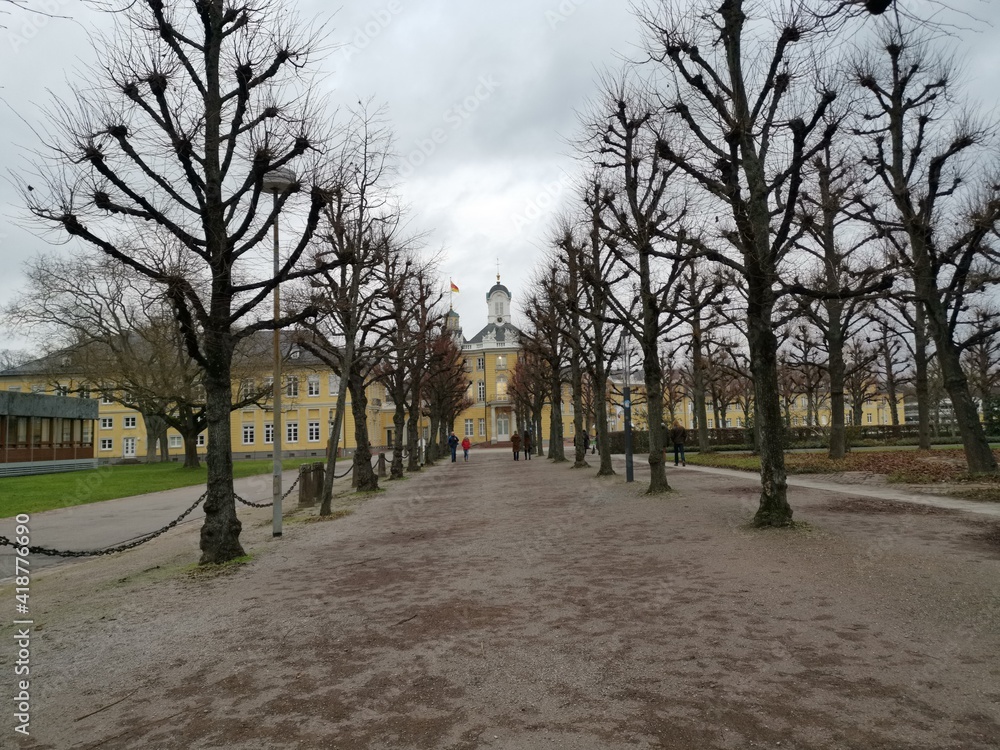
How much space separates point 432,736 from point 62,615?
17.4 ft

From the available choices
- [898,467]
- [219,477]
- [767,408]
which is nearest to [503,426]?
[898,467]

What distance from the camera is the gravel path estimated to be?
3.63 m

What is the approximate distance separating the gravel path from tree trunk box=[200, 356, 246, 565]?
0.55 meters

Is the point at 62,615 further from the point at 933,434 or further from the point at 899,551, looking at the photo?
the point at 933,434

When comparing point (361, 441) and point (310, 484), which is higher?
point (361, 441)

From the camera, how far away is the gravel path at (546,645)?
363 cm

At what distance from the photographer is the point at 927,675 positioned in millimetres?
4109

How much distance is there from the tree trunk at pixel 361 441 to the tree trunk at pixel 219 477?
10.1 m

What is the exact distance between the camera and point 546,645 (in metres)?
4.98

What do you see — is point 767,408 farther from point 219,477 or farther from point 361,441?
point 361,441

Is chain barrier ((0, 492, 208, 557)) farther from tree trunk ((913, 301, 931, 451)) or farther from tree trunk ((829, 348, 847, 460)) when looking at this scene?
tree trunk ((913, 301, 931, 451))

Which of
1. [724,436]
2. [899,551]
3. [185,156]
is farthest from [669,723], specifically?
[724,436]

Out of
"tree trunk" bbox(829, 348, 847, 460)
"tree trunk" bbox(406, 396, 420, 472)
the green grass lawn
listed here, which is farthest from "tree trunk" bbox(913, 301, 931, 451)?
the green grass lawn

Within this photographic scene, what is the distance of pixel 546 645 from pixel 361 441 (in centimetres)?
1591
